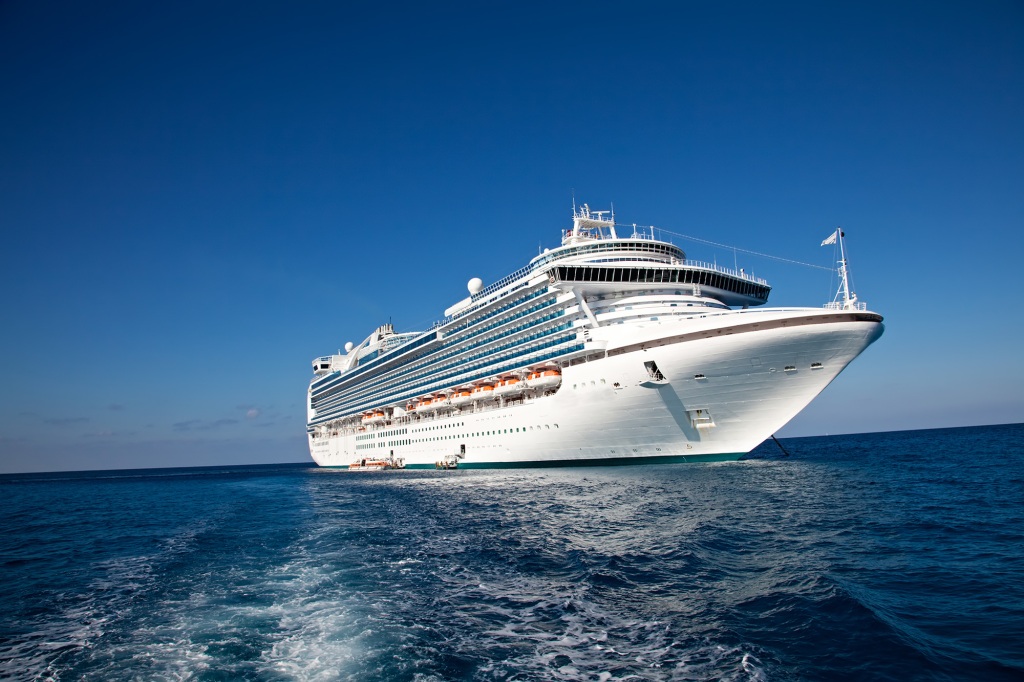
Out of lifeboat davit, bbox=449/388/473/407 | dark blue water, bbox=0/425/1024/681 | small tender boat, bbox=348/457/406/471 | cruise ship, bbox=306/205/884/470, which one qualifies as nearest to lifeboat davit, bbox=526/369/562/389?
cruise ship, bbox=306/205/884/470

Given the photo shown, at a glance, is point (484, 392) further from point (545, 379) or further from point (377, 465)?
point (377, 465)

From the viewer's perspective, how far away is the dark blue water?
821cm

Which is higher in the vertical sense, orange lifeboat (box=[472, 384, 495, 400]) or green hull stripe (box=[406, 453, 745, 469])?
orange lifeboat (box=[472, 384, 495, 400])

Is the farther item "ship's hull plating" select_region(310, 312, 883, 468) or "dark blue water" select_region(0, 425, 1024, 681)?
"ship's hull plating" select_region(310, 312, 883, 468)

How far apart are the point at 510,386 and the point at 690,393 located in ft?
48.3

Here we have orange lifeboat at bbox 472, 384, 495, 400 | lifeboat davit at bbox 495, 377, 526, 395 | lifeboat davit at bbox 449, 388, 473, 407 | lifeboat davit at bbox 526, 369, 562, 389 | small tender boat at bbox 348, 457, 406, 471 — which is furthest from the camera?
small tender boat at bbox 348, 457, 406, 471

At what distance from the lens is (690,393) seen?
102 ft

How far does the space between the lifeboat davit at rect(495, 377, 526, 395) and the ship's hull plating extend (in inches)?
44.7

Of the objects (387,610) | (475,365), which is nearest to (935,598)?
(387,610)

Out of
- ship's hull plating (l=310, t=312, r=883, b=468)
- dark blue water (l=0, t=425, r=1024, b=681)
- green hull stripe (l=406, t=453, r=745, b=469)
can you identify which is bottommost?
dark blue water (l=0, t=425, r=1024, b=681)

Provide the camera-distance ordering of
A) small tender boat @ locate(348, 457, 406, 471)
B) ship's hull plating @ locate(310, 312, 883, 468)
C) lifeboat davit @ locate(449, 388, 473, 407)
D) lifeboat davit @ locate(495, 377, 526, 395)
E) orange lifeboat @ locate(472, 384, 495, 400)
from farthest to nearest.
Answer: small tender boat @ locate(348, 457, 406, 471), lifeboat davit @ locate(449, 388, 473, 407), orange lifeboat @ locate(472, 384, 495, 400), lifeboat davit @ locate(495, 377, 526, 395), ship's hull plating @ locate(310, 312, 883, 468)

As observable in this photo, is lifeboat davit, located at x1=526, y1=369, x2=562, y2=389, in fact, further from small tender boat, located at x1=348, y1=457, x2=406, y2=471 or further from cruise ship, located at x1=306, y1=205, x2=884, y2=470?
small tender boat, located at x1=348, y1=457, x2=406, y2=471

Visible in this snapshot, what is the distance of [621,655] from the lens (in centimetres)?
831

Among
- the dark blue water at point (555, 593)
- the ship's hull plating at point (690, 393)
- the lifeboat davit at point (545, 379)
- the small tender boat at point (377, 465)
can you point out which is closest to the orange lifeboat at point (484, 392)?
the ship's hull plating at point (690, 393)
